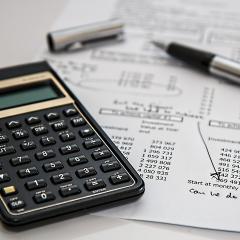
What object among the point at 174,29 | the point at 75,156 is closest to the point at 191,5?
the point at 174,29

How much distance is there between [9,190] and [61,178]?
36 millimetres

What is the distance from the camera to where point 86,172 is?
1.24 ft

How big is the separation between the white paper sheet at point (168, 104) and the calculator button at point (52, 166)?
50 millimetres

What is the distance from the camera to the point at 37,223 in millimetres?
351

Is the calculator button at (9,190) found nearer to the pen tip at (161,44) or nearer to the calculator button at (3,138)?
the calculator button at (3,138)

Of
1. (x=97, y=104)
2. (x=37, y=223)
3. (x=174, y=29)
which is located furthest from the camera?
(x=174, y=29)

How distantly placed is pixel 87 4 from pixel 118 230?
1.18 feet

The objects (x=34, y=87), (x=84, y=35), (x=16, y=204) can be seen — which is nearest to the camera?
(x=16, y=204)

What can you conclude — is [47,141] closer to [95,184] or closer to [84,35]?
[95,184]

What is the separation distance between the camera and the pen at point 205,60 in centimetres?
50

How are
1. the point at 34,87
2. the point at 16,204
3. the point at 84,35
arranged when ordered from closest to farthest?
1. the point at 16,204
2. the point at 34,87
3. the point at 84,35

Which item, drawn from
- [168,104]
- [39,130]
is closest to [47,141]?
[39,130]

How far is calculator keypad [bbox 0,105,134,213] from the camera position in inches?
14.2

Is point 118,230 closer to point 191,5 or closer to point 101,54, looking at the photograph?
point 101,54
